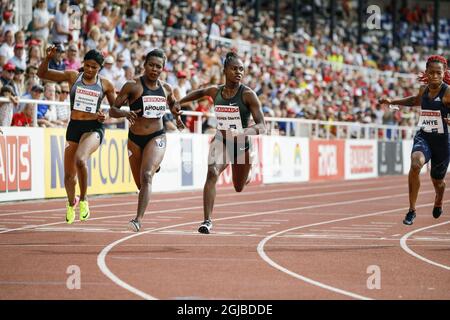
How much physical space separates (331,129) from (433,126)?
70.8 ft

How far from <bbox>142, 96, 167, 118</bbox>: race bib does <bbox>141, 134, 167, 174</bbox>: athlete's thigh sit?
315 mm

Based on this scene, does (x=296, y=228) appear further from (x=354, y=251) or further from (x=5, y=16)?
(x=5, y=16)

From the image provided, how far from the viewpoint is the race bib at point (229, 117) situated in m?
14.7

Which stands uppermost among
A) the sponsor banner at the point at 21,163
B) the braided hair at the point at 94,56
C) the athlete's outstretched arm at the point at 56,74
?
the braided hair at the point at 94,56

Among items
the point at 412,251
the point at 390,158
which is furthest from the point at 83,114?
the point at 390,158

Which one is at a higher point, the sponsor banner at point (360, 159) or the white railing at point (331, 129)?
the white railing at point (331, 129)

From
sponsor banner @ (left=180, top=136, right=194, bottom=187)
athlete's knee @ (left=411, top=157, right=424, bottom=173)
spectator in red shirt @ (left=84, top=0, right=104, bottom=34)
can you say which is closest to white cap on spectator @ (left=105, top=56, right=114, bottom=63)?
spectator in red shirt @ (left=84, top=0, right=104, bottom=34)

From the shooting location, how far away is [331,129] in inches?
1457

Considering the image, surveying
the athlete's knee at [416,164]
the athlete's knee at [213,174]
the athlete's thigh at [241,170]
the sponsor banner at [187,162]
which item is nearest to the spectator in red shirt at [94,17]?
the sponsor banner at [187,162]

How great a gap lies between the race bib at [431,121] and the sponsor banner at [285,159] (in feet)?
50.5

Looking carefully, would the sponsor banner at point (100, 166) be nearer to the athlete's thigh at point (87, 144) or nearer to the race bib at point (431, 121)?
the athlete's thigh at point (87, 144)

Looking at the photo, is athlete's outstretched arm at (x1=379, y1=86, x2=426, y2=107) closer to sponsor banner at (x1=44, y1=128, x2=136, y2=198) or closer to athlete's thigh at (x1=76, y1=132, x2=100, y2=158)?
athlete's thigh at (x1=76, y1=132, x2=100, y2=158)

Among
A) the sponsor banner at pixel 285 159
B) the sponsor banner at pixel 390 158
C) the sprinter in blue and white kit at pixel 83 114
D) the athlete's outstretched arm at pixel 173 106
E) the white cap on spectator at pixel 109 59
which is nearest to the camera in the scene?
the athlete's outstretched arm at pixel 173 106
